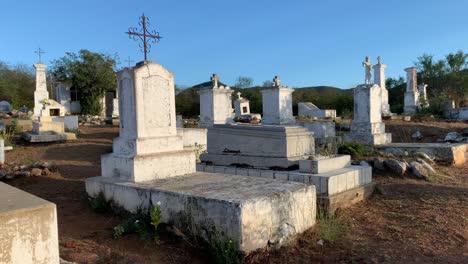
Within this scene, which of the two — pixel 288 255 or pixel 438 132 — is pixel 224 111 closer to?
pixel 438 132

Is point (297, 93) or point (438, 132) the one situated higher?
point (297, 93)

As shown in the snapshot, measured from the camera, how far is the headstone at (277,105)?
596 inches

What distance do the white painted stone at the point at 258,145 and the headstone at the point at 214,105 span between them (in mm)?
7243

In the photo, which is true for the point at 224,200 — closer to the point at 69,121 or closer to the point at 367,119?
the point at 367,119

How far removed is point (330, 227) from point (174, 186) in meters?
1.86

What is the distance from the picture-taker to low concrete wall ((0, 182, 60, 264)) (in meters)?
2.29

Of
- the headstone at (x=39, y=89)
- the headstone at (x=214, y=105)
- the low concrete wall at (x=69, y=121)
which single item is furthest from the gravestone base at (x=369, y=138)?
the headstone at (x=39, y=89)

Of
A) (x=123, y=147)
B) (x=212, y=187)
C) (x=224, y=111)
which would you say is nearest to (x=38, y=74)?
(x=224, y=111)

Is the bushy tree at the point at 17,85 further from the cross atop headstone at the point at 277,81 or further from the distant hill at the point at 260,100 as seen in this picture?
the cross atop headstone at the point at 277,81

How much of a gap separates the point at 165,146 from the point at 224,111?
918cm

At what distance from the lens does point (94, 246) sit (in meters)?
3.50

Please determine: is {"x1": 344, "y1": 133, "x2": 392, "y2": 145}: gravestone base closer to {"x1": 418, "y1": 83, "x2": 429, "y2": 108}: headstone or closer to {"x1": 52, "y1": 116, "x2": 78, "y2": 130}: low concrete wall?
{"x1": 52, "y1": 116, "x2": 78, "y2": 130}: low concrete wall

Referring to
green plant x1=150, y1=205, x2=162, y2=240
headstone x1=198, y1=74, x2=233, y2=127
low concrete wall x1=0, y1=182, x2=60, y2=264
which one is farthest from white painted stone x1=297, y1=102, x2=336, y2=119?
low concrete wall x1=0, y1=182, x2=60, y2=264

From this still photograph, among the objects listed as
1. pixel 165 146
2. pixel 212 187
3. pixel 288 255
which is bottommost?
pixel 288 255
